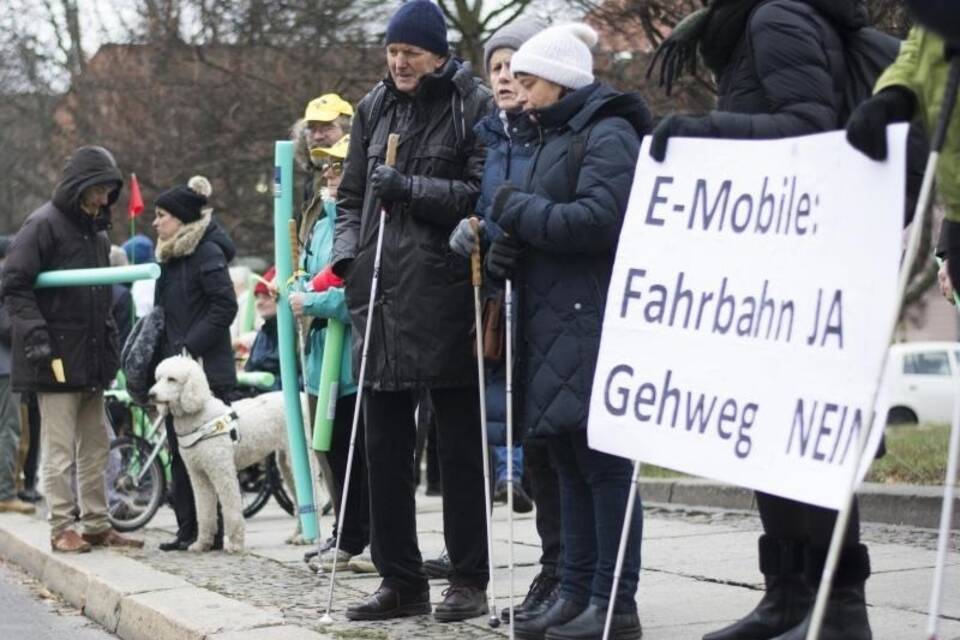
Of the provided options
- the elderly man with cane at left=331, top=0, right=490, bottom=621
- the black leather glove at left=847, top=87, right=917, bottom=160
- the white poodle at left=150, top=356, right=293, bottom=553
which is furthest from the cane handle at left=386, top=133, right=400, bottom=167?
the white poodle at left=150, top=356, right=293, bottom=553

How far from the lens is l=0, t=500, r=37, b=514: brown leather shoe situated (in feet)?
41.8

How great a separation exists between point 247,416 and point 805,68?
5.99 metres

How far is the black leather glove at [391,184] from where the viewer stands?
21.0ft

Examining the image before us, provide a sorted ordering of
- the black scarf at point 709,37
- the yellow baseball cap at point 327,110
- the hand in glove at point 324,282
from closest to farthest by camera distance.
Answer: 1. the black scarf at point 709,37
2. the hand in glove at point 324,282
3. the yellow baseball cap at point 327,110

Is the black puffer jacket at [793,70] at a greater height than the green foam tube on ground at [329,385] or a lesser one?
greater

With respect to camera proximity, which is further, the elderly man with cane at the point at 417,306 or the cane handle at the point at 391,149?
the cane handle at the point at 391,149

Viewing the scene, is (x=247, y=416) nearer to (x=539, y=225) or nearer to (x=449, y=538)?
(x=449, y=538)

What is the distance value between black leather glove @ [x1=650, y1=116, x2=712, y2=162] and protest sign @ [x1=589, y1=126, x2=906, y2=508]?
27 millimetres

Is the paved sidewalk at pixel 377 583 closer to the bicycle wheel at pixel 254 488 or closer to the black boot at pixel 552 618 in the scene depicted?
the black boot at pixel 552 618

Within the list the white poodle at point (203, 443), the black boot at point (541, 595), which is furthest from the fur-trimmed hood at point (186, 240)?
the black boot at point (541, 595)

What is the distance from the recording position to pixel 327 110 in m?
8.70

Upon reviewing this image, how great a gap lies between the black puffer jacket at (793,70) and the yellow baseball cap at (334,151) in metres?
3.46

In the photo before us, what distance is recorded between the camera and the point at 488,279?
6477mm

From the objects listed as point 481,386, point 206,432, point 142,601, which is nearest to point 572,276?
point 481,386
